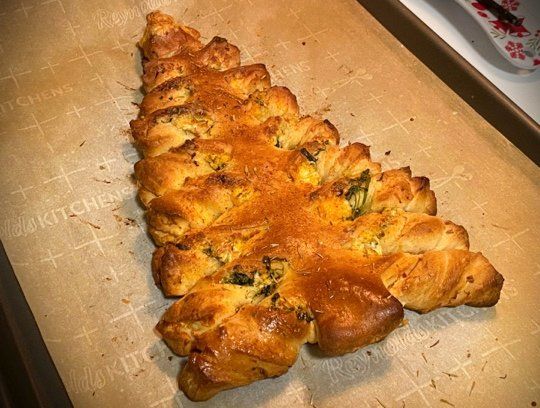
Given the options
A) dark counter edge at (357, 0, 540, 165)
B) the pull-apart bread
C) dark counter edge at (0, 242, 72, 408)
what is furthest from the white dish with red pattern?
dark counter edge at (0, 242, 72, 408)

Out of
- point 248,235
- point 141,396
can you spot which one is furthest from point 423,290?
point 141,396

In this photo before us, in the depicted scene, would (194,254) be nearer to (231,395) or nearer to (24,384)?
(231,395)

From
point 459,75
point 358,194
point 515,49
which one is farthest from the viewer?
point 515,49

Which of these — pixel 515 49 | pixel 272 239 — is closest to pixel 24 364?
pixel 272 239

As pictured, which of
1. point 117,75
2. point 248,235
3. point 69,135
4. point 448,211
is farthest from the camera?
point 117,75

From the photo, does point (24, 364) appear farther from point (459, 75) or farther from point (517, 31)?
point (517, 31)

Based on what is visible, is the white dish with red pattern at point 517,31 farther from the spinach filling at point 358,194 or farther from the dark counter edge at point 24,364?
the dark counter edge at point 24,364
